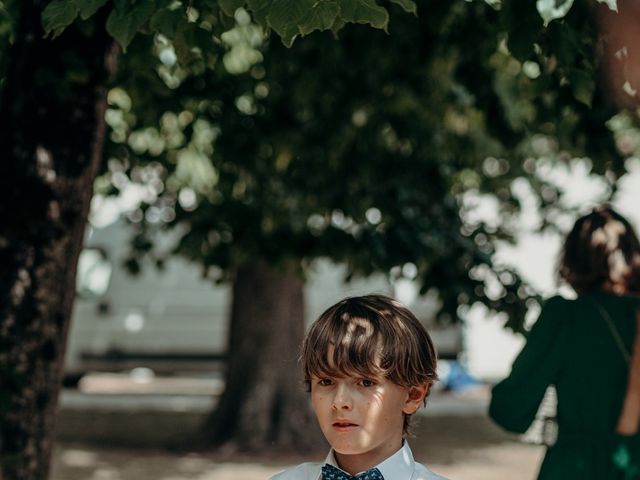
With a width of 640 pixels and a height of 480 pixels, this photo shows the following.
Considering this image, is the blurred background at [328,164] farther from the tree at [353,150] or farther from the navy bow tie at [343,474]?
the navy bow tie at [343,474]

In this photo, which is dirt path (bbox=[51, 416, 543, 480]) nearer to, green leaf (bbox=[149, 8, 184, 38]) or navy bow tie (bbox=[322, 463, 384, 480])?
green leaf (bbox=[149, 8, 184, 38])

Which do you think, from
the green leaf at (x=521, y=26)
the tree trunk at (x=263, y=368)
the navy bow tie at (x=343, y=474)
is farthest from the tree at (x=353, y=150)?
the navy bow tie at (x=343, y=474)

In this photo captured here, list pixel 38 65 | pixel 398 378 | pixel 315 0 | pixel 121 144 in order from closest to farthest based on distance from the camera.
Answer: pixel 398 378, pixel 315 0, pixel 38 65, pixel 121 144

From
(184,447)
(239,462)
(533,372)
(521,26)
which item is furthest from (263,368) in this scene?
(533,372)

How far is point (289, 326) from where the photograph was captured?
1191cm

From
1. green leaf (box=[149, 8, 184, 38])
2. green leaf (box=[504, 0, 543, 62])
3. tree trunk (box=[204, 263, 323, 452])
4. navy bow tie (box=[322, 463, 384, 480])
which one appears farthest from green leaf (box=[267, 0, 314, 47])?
tree trunk (box=[204, 263, 323, 452])

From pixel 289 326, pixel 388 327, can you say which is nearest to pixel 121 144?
pixel 289 326

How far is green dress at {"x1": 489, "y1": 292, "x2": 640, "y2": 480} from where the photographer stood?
3432 mm

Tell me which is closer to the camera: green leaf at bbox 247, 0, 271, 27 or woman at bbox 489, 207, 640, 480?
green leaf at bbox 247, 0, 271, 27

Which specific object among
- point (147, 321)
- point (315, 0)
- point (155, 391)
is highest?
point (315, 0)

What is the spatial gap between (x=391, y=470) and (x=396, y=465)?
0.02m

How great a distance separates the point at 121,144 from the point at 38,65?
3.08 m

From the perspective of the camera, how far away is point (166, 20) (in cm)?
348

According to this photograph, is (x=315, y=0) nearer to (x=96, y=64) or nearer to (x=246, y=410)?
(x=96, y=64)
